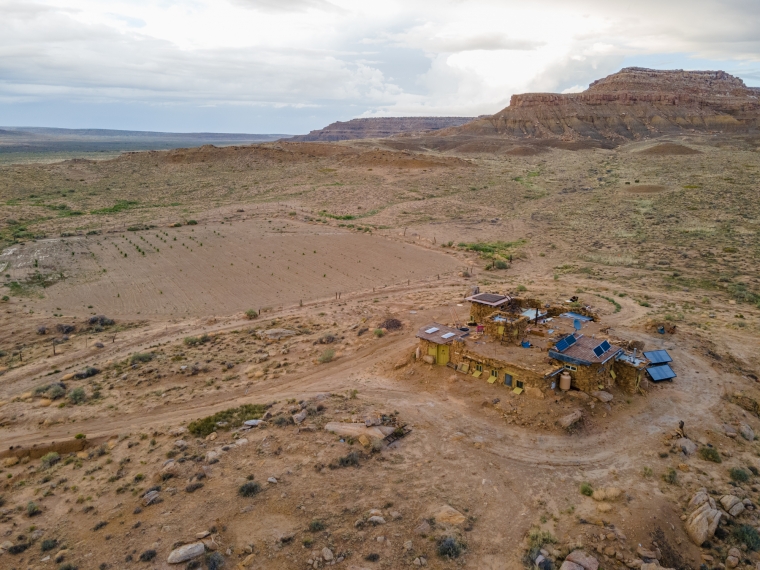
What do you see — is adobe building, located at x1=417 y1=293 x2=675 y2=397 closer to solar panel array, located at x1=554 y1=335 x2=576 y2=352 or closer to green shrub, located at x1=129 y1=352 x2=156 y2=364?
solar panel array, located at x1=554 y1=335 x2=576 y2=352

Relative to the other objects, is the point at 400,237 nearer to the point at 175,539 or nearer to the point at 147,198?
the point at 175,539

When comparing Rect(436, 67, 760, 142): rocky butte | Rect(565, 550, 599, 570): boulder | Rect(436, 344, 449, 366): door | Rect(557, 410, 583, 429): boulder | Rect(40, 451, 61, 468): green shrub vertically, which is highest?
Rect(436, 67, 760, 142): rocky butte

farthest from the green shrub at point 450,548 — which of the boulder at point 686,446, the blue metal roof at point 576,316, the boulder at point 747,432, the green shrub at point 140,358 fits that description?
the green shrub at point 140,358

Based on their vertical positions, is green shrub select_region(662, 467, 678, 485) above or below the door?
below

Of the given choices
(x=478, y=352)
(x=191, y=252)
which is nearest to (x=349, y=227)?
(x=191, y=252)

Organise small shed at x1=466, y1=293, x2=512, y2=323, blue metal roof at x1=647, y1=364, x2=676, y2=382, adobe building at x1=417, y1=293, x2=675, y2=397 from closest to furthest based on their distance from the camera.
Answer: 1. adobe building at x1=417, y1=293, x2=675, y2=397
2. blue metal roof at x1=647, y1=364, x2=676, y2=382
3. small shed at x1=466, y1=293, x2=512, y2=323

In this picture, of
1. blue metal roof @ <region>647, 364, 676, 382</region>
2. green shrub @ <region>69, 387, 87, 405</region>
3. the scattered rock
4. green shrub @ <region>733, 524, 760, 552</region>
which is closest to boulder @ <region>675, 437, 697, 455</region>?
green shrub @ <region>733, 524, 760, 552</region>

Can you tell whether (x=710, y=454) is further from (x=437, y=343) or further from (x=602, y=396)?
(x=437, y=343)
